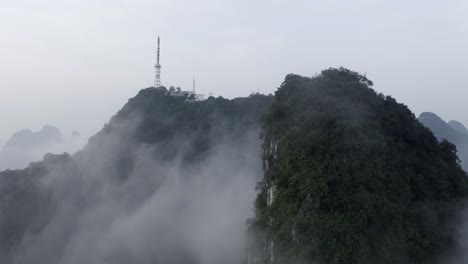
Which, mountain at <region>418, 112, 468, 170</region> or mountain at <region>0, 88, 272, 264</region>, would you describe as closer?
mountain at <region>0, 88, 272, 264</region>

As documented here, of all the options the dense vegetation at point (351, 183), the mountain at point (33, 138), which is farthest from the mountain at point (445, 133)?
the mountain at point (33, 138)

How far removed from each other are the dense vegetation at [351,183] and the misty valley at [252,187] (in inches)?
2.0

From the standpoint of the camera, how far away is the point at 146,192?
3812 cm

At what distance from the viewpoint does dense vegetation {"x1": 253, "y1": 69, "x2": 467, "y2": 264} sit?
15259mm

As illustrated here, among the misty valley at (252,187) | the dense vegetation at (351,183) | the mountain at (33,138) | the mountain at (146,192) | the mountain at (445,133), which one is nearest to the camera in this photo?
the dense vegetation at (351,183)

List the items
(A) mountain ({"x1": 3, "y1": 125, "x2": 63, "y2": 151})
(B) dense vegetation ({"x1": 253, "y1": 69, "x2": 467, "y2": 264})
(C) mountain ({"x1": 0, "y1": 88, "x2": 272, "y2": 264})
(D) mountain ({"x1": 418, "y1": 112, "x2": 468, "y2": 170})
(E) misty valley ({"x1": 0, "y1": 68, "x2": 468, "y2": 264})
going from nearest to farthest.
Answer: (B) dense vegetation ({"x1": 253, "y1": 69, "x2": 467, "y2": 264}) < (E) misty valley ({"x1": 0, "y1": 68, "x2": 468, "y2": 264}) < (C) mountain ({"x1": 0, "y1": 88, "x2": 272, "y2": 264}) < (D) mountain ({"x1": 418, "y1": 112, "x2": 468, "y2": 170}) < (A) mountain ({"x1": 3, "y1": 125, "x2": 63, "y2": 151})

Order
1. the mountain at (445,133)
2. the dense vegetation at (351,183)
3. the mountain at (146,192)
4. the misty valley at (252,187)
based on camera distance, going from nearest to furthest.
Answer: the dense vegetation at (351,183) < the misty valley at (252,187) < the mountain at (146,192) < the mountain at (445,133)

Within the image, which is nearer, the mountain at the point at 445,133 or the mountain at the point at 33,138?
the mountain at the point at 445,133

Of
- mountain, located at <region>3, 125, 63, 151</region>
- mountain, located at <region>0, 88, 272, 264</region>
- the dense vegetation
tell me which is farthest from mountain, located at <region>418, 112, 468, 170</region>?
mountain, located at <region>3, 125, 63, 151</region>

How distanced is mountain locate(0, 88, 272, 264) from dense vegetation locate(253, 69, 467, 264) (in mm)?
12419

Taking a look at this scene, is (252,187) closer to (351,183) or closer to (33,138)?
(351,183)

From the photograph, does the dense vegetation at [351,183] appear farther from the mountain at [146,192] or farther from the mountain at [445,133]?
the mountain at [445,133]

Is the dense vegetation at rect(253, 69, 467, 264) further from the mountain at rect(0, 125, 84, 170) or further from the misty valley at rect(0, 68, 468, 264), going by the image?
the mountain at rect(0, 125, 84, 170)

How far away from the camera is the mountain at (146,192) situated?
3356 cm
